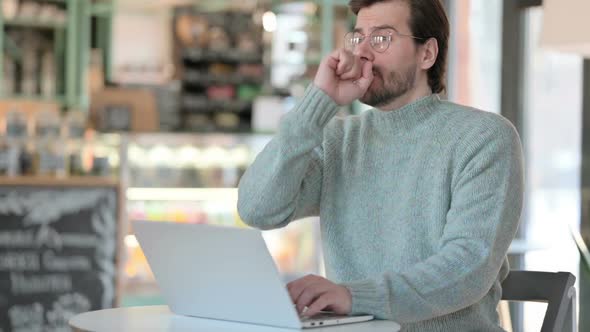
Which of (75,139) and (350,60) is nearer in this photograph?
(350,60)

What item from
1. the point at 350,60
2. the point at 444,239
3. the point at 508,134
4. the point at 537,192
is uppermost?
the point at 350,60

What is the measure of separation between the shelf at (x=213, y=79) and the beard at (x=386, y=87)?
5.23 m

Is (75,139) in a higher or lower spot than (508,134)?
lower

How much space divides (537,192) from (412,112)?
2.68 meters

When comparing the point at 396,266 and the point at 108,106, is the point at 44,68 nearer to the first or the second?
the point at 108,106

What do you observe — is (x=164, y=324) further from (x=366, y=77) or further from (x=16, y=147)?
(x=16, y=147)

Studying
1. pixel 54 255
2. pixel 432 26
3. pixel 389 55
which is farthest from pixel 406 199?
pixel 54 255

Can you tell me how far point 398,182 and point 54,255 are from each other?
8.67ft

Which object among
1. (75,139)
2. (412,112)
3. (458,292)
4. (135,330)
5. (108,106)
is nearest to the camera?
(135,330)

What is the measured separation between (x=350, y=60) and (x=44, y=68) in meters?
5.76

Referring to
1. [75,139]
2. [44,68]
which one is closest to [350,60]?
[75,139]

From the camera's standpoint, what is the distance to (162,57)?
778 centimetres

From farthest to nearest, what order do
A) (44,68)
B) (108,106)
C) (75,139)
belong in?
(44,68), (108,106), (75,139)

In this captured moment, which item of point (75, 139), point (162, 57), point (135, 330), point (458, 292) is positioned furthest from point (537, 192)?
point (162, 57)
